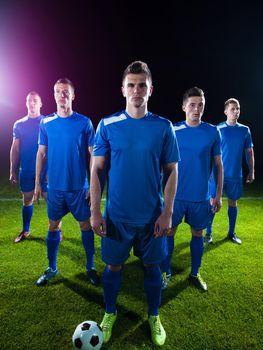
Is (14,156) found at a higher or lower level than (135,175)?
lower

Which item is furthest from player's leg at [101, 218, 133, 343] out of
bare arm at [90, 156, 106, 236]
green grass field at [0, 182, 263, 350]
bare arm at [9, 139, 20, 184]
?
bare arm at [9, 139, 20, 184]

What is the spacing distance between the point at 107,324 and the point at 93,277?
0.86 meters

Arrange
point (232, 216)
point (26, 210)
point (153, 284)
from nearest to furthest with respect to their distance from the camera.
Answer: point (153, 284), point (26, 210), point (232, 216)

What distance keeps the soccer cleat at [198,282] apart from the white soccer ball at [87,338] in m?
1.41

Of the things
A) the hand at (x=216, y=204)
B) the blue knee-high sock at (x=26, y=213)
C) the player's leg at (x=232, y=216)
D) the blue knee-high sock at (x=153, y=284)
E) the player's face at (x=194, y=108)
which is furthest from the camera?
the player's leg at (x=232, y=216)

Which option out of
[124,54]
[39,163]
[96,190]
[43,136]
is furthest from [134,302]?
[124,54]

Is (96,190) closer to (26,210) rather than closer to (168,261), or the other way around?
(168,261)

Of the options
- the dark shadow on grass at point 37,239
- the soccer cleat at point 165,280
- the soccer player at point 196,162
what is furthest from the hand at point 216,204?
the dark shadow on grass at point 37,239

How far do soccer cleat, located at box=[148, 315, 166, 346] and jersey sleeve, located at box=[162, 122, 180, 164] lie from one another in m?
1.42

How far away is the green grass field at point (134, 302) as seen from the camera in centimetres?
246

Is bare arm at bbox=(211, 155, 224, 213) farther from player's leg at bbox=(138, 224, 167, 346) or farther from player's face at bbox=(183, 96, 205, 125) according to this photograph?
player's leg at bbox=(138, 224, 167, 346)

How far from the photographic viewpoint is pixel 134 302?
2975 mm

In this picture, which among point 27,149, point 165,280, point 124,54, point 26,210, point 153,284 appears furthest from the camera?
point 124,54

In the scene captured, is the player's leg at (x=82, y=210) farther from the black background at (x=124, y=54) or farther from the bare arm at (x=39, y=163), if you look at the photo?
the black background at (x=124, y=54)
